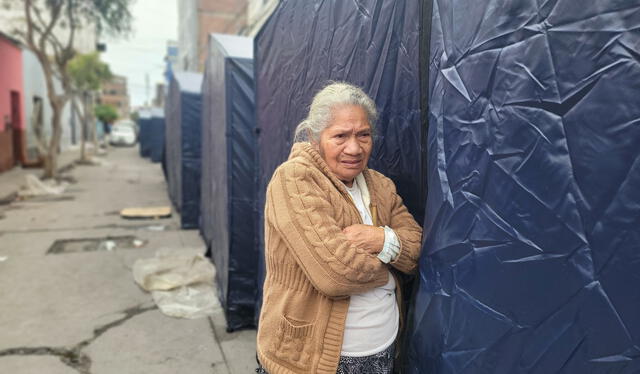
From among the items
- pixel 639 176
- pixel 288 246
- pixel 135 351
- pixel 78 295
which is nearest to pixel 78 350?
pixel 135 351

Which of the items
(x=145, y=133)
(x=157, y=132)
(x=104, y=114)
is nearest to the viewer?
(x=157, y=132)

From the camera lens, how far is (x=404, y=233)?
151 cm

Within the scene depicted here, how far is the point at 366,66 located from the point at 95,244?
6.10 m

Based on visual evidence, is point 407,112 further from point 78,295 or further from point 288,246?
point 78,295

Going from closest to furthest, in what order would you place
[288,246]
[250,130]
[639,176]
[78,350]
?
[639,176], [288,246], [78,350], [250,130]

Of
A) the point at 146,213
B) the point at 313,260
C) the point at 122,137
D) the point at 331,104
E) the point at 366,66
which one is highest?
the point at 366,66

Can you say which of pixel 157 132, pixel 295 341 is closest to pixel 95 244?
pixel 295 341

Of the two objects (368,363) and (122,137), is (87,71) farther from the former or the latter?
(368,363)

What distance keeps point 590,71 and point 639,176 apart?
0.23m

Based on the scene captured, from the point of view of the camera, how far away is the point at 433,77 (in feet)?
4.37

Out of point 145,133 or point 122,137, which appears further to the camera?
point 122,137

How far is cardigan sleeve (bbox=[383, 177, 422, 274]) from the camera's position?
57.9 inches

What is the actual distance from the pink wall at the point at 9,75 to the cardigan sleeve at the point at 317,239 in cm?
1589

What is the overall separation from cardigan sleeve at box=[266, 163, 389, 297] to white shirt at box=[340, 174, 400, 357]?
0.35ft
